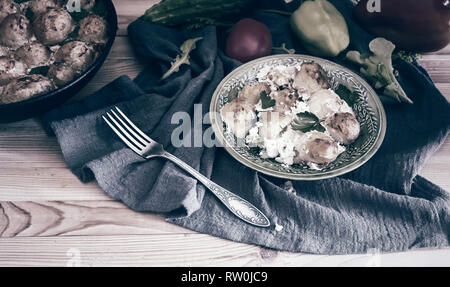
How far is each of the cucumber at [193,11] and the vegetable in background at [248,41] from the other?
87 mm

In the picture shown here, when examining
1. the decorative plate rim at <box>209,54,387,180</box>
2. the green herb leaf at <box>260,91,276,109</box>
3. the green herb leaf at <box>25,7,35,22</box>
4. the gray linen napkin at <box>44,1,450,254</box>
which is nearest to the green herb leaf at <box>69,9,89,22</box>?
the green herb leaf at <box>25,7,35,22</box>

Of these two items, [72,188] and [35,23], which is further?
[35,23]

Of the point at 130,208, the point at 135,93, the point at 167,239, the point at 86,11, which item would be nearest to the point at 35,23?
the point at 86,11

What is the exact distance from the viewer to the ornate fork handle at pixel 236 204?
877 millimetres

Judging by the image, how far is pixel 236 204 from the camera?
899 millimetres

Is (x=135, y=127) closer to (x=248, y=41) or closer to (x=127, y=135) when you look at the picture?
(x=127, y=135)

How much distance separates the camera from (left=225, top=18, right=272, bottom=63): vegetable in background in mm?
1165

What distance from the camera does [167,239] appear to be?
34.1 inches

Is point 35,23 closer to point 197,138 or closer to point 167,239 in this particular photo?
point 197,138

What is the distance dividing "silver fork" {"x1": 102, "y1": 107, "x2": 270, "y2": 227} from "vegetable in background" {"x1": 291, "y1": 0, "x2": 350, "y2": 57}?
0.52m

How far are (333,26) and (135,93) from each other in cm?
56

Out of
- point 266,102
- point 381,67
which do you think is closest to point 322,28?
point 381,67

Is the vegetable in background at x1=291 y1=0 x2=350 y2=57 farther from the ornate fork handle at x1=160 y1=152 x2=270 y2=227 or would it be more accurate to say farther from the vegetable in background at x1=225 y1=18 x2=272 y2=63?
the ornate fork handle at x1=160 y1=152 x2=270 y2=227

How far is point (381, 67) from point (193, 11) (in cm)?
55
